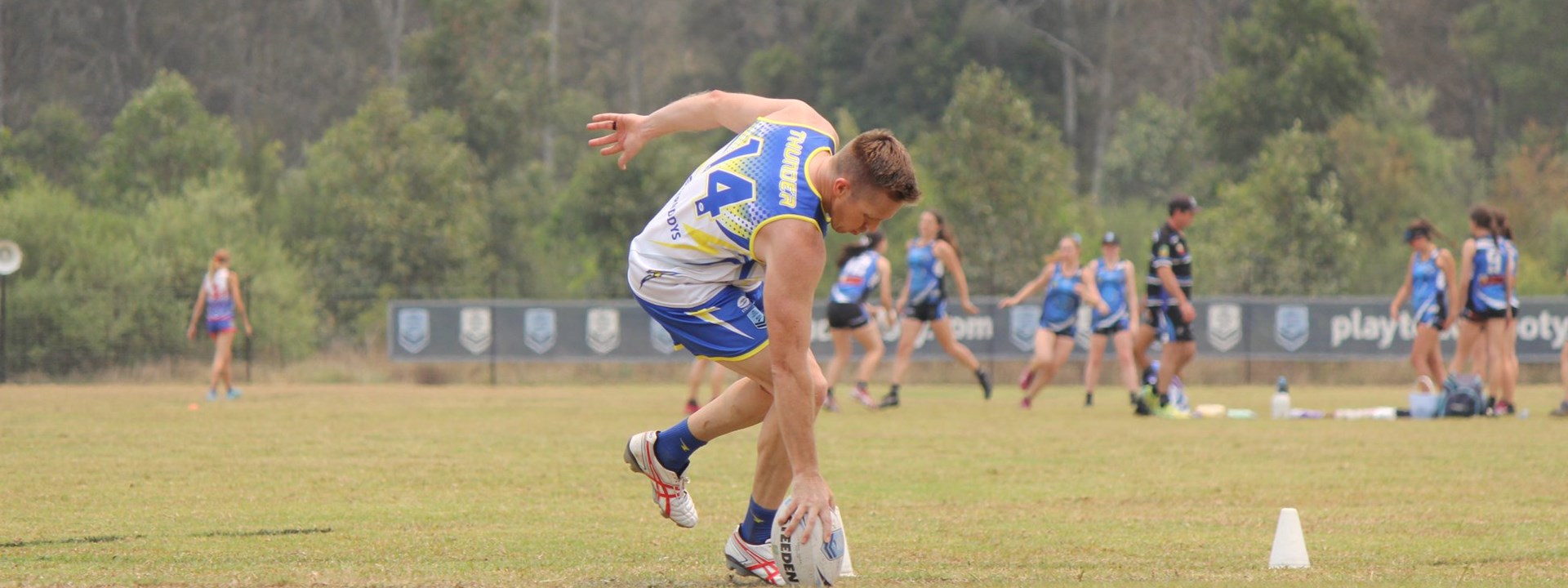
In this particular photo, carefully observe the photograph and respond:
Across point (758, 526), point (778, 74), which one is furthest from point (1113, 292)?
point (778, 74)

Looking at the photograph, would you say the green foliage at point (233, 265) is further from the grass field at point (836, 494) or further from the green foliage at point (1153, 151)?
the green foliage at point (1153, 151)

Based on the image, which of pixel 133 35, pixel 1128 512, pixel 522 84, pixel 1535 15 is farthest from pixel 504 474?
pixel 1535 15

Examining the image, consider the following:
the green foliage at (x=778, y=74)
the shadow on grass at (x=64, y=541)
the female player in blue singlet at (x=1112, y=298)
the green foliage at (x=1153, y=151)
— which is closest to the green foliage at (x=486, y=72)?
the green foliage at (x=778, y=74)

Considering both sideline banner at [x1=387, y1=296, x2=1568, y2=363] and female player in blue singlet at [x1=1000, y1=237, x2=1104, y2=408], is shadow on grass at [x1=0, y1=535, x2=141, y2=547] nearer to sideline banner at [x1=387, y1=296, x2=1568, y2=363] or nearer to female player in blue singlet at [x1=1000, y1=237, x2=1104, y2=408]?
female player in blue singlet at [x1=1000, y1=237, x2=1104, y2=408]

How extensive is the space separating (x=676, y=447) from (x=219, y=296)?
15.4 meters

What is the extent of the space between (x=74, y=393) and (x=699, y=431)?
57.8ft

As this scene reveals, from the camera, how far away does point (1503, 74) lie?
5306cm

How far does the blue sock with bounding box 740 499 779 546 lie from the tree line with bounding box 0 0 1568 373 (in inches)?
916

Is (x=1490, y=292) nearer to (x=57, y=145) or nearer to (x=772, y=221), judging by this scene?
(x=772, y=221)

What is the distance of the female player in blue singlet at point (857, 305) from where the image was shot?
1647 centimetres

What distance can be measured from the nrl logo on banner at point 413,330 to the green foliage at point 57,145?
70.6 feet

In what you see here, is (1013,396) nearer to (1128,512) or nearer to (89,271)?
(1128,512)

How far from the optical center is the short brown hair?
16.3ft

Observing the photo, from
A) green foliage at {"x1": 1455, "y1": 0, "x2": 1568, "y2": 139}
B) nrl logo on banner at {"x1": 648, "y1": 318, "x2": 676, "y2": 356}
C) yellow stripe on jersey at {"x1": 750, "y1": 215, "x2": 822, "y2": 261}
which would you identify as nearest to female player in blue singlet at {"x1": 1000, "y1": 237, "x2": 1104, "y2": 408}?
nrl logo on banner at {"x1": 648, "y1": 318, "x2": 676, "y2": 356}
